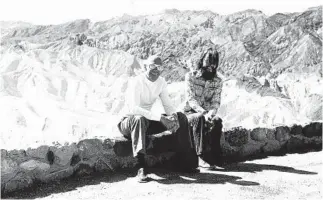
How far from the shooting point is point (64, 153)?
411cm

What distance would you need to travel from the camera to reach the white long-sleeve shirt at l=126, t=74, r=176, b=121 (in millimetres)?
4246

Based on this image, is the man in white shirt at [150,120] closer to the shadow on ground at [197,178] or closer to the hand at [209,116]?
the shadow on ground at [197,178]

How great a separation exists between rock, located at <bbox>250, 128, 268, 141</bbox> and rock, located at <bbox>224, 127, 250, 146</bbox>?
0.14 meters

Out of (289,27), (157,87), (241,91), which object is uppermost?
(289,27)

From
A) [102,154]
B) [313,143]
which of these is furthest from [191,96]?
[313,143]

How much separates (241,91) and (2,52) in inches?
932

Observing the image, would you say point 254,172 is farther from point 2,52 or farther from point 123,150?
point 2,52

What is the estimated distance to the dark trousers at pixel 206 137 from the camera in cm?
498

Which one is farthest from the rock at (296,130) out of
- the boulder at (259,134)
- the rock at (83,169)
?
the rock at (83,169)

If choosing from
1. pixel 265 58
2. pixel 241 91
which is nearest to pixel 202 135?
pixel 241 91

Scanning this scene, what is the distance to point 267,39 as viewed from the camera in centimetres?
4166

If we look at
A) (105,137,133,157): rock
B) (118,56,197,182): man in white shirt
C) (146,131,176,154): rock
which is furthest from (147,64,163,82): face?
(105,137,133,157): rock

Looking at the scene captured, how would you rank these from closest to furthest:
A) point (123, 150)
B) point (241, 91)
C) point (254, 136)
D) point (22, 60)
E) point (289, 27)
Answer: point (123, 150) → point (254, 136) → point (241, 91) → point (289, 27) → point (22, 60)

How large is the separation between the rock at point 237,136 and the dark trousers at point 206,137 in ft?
2.20
